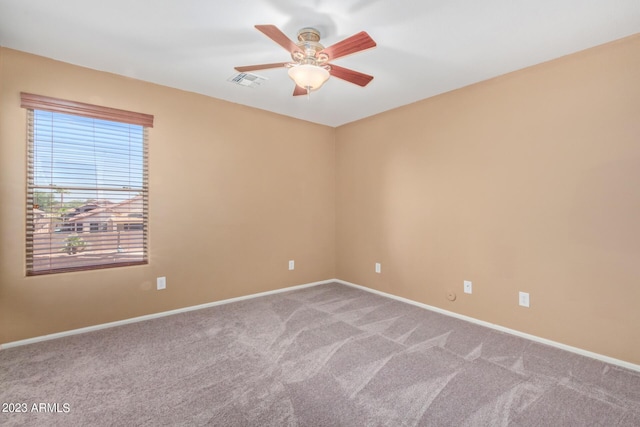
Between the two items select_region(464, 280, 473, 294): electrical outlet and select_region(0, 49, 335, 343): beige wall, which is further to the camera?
select_region(464, 280, 473, 294): electrical outlet

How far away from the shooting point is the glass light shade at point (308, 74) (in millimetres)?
2024

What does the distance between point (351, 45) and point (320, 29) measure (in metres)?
0.46

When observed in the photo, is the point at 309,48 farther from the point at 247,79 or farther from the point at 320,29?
the point at 247,79

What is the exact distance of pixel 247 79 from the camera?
9.84ft

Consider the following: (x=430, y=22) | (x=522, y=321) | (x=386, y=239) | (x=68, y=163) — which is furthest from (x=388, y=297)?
(x=68, y=163)

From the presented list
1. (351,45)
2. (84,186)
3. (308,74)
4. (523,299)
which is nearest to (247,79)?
(308,74)

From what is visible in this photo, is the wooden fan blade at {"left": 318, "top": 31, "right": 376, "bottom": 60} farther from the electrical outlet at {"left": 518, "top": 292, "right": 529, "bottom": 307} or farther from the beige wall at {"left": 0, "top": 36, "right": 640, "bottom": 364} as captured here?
the electrical outlet at {"left": 518, "top": 292, "right": 529, "bottom": 307}

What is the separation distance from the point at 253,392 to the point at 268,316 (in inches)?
52.1

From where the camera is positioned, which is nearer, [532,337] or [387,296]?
[532,337]

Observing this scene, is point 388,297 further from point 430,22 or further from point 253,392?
point 430,22

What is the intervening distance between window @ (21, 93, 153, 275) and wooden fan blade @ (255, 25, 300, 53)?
1.94 meters

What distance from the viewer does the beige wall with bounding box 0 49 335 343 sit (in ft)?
8.21

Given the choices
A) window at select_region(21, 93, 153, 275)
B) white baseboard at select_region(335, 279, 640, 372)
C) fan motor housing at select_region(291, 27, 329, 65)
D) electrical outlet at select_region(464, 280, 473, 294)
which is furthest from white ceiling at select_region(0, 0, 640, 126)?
white baseboard at select_region(335, 279, 640, 372)

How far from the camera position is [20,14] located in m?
2.03
